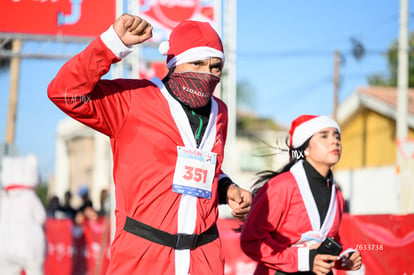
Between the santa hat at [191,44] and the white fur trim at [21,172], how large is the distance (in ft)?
17.0

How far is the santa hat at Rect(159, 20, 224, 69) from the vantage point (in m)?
3.26

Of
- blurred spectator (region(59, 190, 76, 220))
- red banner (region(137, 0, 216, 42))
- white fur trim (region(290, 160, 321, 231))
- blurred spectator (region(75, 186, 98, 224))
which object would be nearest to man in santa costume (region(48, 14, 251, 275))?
white fur trim (region(290, 160, 321, 231))

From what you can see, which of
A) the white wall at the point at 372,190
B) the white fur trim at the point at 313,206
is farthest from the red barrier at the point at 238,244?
the white wall at the point at 372,190

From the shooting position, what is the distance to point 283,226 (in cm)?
452

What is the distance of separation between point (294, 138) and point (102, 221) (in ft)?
20.5

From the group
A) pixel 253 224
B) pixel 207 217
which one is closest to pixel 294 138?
pixel 253 224

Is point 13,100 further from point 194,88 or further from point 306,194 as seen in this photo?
point 194,88

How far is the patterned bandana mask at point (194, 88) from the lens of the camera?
316 cm

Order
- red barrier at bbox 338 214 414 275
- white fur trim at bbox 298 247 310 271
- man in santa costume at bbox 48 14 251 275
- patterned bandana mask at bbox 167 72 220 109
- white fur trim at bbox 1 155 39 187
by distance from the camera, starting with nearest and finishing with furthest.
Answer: man in santa costume at bbox 48 14 251 275, patterned bandana mask at bbox 167 72 220 109, white fur trim at bbox 298 247 310 271, red barrier at bbox 338 214 414 275, white fur trim at bbox 1 155 39 187

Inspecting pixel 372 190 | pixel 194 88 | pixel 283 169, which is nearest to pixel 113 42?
pixel 194 88

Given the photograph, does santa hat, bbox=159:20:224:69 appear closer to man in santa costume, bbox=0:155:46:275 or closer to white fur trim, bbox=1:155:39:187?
man in santa costume, bbox=0:155:46:275

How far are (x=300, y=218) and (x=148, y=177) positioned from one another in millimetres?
1814

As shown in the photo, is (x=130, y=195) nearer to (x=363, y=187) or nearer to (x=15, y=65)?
(x=363, y=187)

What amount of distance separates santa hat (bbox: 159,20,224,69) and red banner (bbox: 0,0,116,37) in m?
3.28
